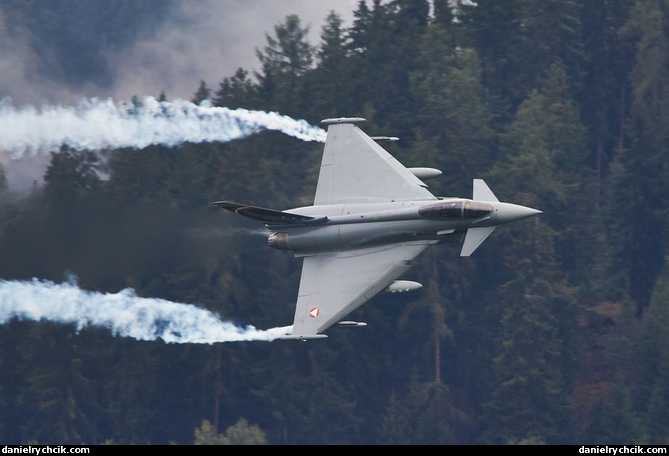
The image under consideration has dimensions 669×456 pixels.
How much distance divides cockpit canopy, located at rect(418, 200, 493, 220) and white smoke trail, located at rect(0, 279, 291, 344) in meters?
9.37

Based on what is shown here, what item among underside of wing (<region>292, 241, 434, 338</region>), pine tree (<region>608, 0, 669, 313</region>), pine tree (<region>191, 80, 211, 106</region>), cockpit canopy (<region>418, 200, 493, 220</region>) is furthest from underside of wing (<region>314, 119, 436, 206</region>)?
pine tree (<region>608, 0, 669, 313</region>)

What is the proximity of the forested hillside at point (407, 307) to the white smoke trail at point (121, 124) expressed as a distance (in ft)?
41.0

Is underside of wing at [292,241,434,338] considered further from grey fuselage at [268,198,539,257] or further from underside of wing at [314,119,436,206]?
underside of wing at [314,119,436,206]

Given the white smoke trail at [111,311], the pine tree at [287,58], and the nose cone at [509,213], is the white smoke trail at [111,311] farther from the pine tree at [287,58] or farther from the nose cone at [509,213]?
the pine tree at [287,58]

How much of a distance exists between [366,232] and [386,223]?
0.81 metres

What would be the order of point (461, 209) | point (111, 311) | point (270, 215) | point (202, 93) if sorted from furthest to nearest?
1. point (202, 93)
2. point (111, 311)
3. point (270, 215)
4. point (461, 209)

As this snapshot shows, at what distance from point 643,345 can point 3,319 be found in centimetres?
4279

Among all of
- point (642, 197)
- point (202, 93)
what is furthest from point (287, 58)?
point (642, 197)

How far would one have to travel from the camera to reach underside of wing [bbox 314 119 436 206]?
4072cm

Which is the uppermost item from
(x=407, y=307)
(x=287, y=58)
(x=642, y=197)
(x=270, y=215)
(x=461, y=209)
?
(x=287, y=58)

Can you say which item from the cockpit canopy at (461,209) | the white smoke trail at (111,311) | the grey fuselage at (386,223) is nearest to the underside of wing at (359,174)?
the grey fuselage at (386,223)

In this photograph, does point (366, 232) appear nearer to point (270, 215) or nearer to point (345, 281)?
point (345, 281)

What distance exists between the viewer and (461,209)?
3809 centimetres

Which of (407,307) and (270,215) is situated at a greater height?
(407,307)
